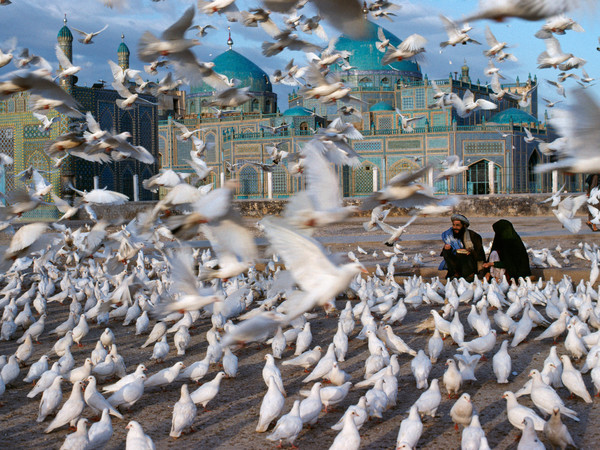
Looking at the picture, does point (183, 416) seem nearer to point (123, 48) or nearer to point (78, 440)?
point (78, 440)

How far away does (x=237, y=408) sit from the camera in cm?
511

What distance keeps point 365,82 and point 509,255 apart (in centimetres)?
3218

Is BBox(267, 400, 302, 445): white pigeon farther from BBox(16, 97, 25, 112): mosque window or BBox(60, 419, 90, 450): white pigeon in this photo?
BBox(16, 97, 25, 112): mosque window

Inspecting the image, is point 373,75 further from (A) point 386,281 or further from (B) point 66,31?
(A) point 386,281

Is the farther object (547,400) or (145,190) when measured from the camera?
(145,190)

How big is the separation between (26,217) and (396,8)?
76.9 ft

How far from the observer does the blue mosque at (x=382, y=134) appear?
3434cm

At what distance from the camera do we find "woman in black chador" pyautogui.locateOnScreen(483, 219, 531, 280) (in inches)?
376

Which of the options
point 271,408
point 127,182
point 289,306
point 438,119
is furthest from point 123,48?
point 289,306

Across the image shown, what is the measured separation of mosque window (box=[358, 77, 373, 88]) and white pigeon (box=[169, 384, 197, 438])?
3736cm

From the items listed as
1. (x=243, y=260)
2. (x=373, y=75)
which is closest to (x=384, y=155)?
(x=373, y=75)

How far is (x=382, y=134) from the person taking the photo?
3575cm

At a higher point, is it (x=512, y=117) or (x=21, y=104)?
(x=512, y=117)

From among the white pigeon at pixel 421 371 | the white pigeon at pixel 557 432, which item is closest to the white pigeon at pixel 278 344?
the white pigeon at pixel 421 371
